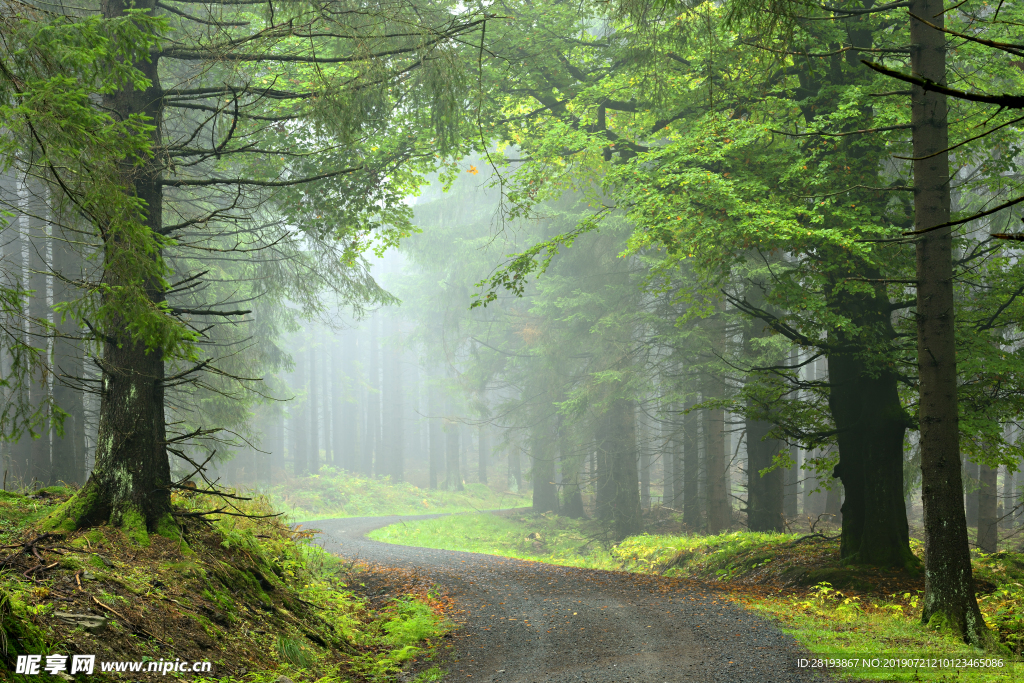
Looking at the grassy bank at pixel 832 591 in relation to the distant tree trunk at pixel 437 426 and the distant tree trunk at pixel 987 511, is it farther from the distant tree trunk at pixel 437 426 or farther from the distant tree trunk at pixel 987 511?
the distant tree trunk at pixel 437 426

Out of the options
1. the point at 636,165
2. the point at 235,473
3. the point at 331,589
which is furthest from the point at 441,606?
the point at 235,473

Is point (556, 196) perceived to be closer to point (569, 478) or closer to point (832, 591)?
point (832, 591)

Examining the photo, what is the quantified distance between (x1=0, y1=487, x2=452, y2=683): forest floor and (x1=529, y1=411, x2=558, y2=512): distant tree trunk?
15.7 metres

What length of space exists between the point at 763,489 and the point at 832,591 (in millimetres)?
5626

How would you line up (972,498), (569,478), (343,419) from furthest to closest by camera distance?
(343,419) < (569,478) < (972,498)

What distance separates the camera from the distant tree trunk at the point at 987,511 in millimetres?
13562

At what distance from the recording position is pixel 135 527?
5.82m

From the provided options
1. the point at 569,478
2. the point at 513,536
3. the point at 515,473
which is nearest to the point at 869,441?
the point at 569,478

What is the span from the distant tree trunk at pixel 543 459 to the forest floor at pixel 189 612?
1569cm

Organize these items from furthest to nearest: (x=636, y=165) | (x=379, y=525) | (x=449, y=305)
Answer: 1. (x=449, y=305)
2. (x=379, y=525)
3. (x=636, y=165)

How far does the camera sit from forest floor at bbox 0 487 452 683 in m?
3.94

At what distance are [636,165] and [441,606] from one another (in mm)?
7496

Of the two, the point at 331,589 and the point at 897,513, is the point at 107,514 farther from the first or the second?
the point at 897,513

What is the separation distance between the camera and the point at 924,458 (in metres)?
6.72
